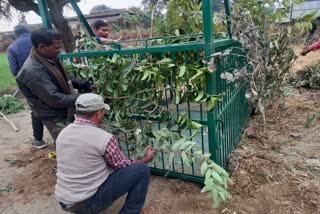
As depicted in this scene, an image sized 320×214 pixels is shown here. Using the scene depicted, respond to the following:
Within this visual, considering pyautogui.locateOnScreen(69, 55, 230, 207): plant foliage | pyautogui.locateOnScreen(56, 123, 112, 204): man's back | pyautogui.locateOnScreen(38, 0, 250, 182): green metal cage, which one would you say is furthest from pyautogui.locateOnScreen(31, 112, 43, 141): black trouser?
pyautogui.locateOnScreen(56, 123, 112, 204): man's back

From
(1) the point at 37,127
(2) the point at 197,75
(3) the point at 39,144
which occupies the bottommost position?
(3) the point at 39,144

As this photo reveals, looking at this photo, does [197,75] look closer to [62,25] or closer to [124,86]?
[124,86]

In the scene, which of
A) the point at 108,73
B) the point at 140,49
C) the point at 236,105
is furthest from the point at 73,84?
the point at 236,105

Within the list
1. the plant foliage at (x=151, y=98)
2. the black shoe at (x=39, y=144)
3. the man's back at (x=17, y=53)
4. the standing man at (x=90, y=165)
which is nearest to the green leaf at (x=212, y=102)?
the plant foliage at (x=151, y=98)

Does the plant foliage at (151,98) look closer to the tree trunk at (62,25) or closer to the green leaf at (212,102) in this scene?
the green leaf at (212,102)

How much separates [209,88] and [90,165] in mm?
1140

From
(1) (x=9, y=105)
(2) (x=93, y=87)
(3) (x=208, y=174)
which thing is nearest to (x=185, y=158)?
(3) (x=208, y=174)

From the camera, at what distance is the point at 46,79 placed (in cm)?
268

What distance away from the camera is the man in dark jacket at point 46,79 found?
2.66 metres

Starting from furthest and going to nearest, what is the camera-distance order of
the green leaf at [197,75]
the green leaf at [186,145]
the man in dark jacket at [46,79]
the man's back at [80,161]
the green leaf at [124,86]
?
the man in dark jacket at [46,79] → the green leaf at [124,86] → the green leaf at [197,75] → the green leaf at [186,145] → the man's back at [80,161]

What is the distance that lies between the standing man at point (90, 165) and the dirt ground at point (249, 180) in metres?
0.57

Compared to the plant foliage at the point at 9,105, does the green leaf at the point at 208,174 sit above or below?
above

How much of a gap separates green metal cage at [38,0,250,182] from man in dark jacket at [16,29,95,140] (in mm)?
343

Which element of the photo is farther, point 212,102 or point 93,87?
point 93,87
